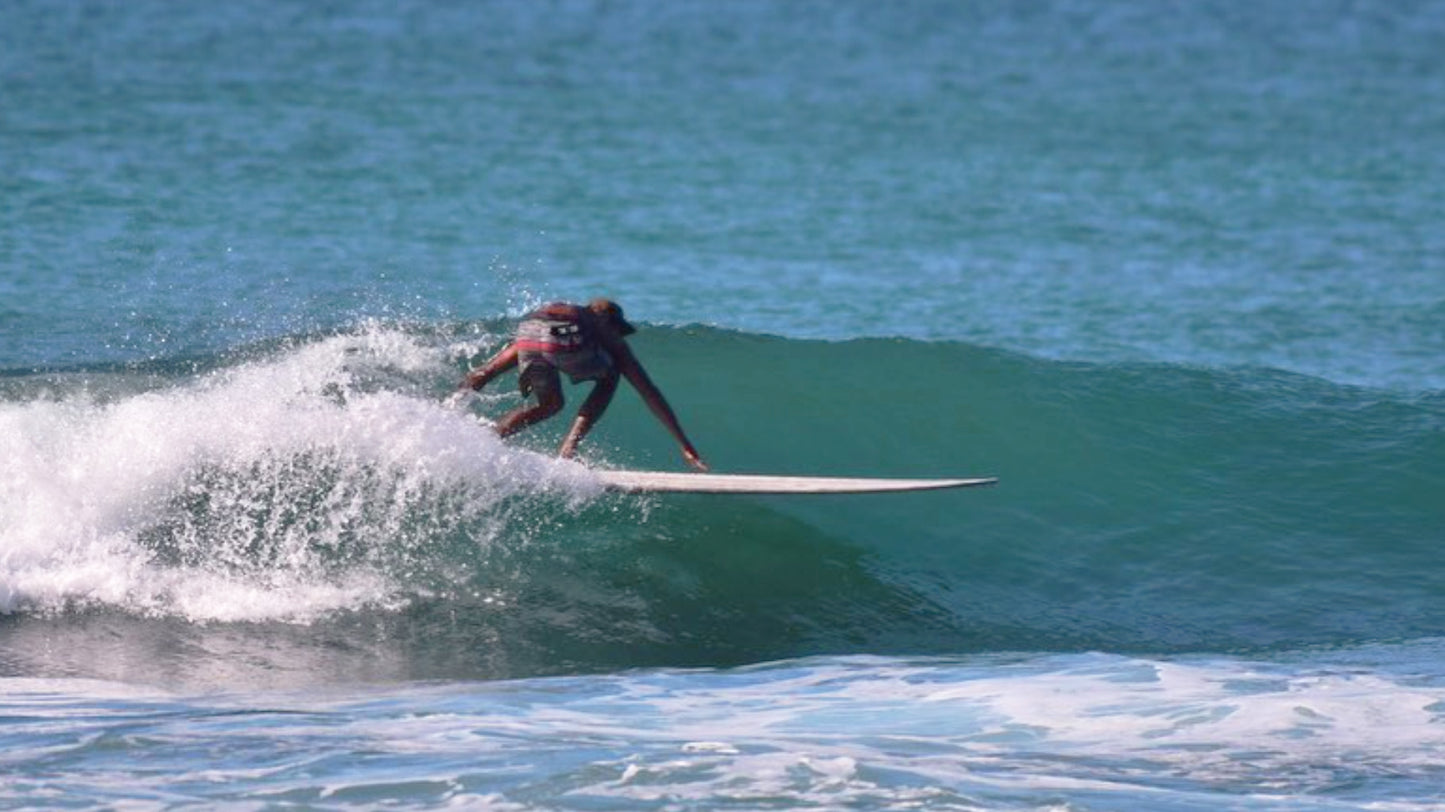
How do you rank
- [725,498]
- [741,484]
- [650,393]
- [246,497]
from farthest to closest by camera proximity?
[725,498]
[246,497]
[650,393]
[741,484]

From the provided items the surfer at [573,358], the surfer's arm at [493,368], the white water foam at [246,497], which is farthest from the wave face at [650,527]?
the surfer at [573,358]

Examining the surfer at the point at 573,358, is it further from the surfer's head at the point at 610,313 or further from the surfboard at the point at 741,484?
the surfboard at the point at 741,484

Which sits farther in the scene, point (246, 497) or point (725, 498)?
point (725, 498)

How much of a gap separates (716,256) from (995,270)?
3180 millimetres

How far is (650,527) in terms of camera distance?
14.0 m

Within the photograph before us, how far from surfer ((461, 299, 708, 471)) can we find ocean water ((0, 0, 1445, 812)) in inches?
14.4

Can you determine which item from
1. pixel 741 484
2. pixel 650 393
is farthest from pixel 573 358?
pixel 741 484

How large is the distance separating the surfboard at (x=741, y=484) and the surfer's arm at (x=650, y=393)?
0.12 metres

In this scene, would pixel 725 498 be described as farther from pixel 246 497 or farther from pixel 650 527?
pixel 246 497

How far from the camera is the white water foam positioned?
12.6m

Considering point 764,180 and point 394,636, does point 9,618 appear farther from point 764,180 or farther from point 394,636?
point 764,180

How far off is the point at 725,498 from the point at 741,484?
1.79 m

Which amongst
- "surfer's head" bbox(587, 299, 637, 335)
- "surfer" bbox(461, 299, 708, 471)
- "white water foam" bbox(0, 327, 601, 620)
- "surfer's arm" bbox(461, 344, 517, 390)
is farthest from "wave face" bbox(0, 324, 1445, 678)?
"surfer's head" bbox(587, 299, 637, 335)

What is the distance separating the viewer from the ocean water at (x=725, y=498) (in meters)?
10.1
